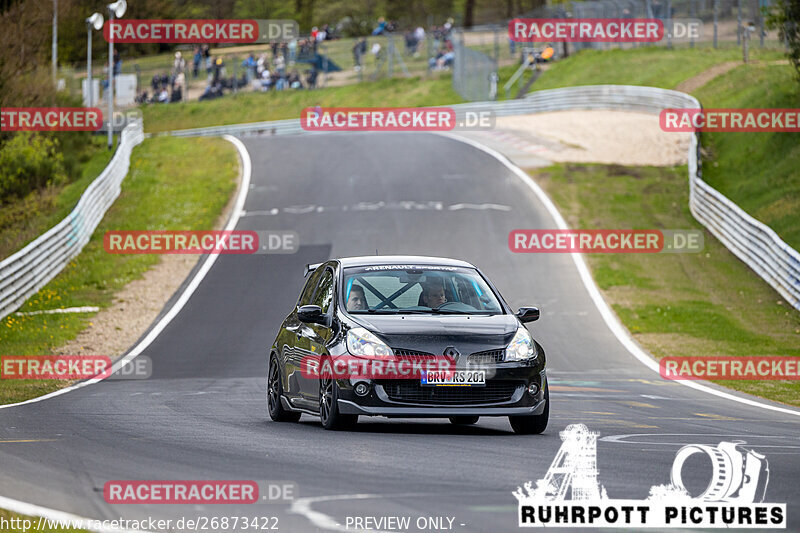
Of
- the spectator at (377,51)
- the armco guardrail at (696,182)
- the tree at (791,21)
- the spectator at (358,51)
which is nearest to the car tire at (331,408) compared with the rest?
the armco guardrail at (696,182)

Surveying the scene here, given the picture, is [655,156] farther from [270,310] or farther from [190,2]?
[190,2]

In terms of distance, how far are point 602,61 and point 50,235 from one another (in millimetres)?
39487

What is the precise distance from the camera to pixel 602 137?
4431cm

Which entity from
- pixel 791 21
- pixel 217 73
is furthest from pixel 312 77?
pixel 791 21

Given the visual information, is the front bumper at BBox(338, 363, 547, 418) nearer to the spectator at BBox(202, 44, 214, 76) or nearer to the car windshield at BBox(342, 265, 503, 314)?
the car windshield at BBox(342, 265, 503, 314)

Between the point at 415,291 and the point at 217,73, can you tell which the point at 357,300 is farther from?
the point at 217,73

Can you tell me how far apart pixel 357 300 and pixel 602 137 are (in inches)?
1363

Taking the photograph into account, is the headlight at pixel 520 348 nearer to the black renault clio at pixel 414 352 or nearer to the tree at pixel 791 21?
the black renault clio at pixel 414 352

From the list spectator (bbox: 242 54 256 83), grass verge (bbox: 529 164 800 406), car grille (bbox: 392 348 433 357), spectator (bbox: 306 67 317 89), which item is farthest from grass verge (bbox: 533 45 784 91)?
car grille (bbox: 392 348 433 357)

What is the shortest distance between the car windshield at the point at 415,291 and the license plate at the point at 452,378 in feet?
3.18

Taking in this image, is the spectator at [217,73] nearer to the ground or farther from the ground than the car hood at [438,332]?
farther from the ground

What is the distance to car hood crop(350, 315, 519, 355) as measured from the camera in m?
10.0

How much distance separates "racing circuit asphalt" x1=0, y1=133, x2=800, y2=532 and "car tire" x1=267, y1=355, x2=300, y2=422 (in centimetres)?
24

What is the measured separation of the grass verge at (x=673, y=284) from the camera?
70.0 ft
